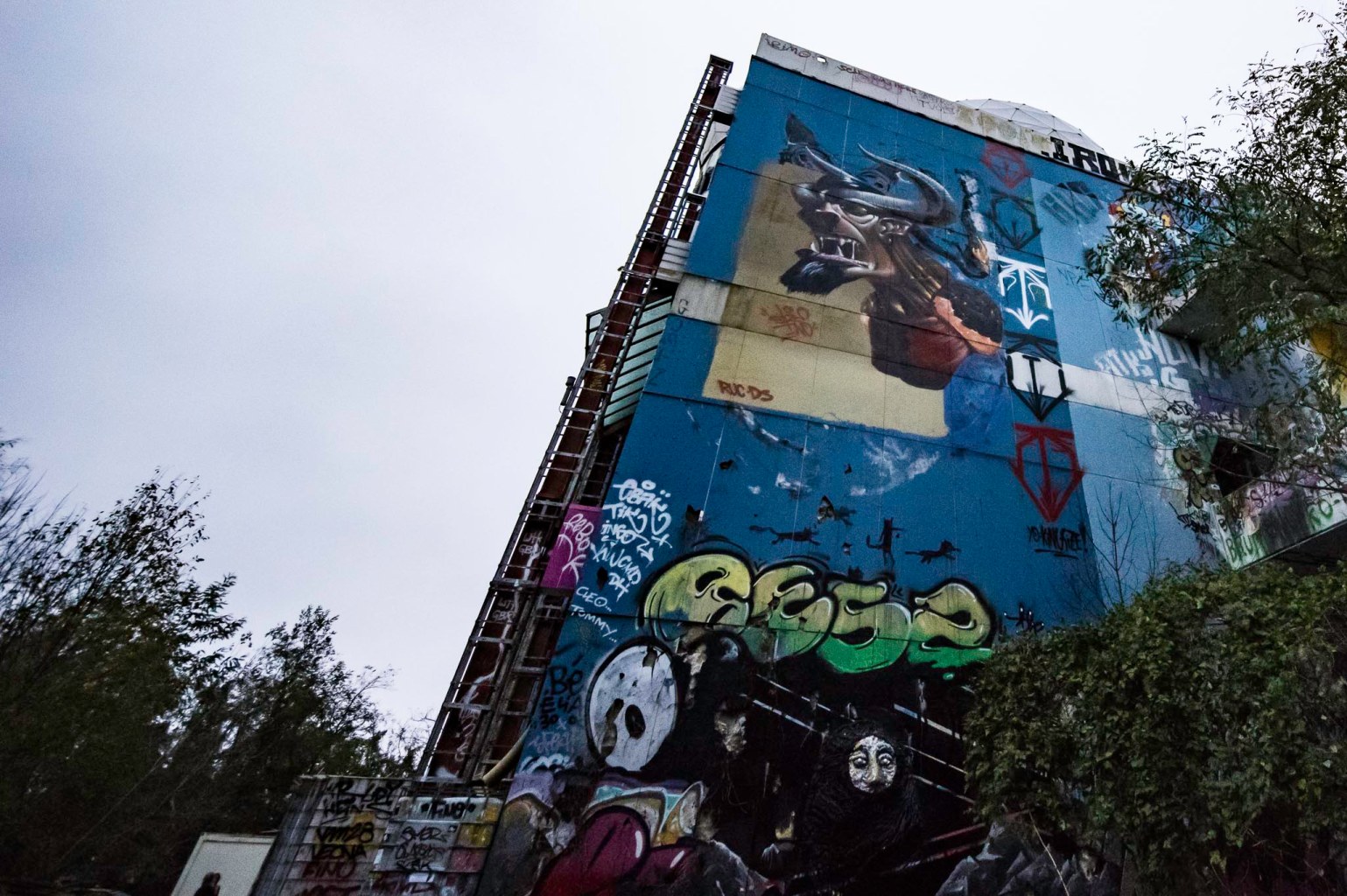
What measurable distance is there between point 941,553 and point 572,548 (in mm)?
6472

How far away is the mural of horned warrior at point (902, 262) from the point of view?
1277 centimetres

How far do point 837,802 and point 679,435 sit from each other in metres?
6.04

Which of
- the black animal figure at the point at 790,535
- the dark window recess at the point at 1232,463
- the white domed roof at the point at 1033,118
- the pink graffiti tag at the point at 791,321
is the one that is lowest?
the black animal figure at the point at 790,535

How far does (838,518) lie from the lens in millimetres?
10695

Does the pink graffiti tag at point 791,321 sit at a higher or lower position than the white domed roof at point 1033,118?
lower

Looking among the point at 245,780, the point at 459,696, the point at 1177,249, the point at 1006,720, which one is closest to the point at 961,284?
the point at 1177,249

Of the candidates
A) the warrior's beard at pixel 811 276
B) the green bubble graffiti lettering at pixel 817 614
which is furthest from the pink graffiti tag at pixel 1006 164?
the green bubble graffiti lettering at pixel 817 614

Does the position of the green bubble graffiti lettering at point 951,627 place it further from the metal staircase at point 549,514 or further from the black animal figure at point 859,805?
the metal staircase at point 549,514

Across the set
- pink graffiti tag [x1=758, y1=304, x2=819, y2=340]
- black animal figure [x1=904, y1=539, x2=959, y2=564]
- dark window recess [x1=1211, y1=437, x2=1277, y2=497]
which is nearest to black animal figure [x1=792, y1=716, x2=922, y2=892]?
black animal figure [x1=904, y1=539, x2=959, y2=564]

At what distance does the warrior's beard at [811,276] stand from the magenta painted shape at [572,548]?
20.7 ft

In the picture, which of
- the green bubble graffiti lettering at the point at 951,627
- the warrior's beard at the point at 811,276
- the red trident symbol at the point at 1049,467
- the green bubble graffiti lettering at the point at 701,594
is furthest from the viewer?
the warrior's beard at the point at 811,276

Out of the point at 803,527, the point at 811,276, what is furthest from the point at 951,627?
the point at 811,276

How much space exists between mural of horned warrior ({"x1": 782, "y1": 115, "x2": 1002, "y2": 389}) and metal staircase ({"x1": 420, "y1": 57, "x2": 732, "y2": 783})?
9.15 ft

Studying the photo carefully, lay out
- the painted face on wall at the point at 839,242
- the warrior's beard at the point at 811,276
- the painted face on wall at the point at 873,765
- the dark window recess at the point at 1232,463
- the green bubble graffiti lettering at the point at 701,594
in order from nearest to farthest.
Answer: the painted face on wall at the point at 873,765
the green bubble graffiti lettering at the point at 701,594
the warrior's beard at the point at 811,276
the painted face on wall at the point at 839,242
the dark window recess at the point at 1232,463
